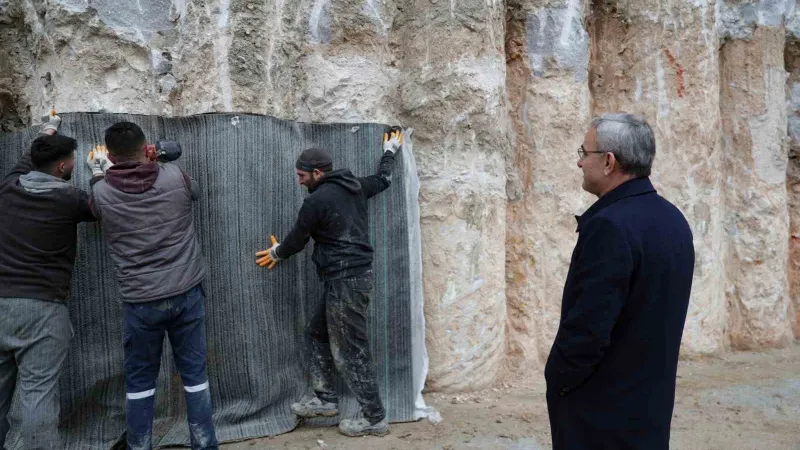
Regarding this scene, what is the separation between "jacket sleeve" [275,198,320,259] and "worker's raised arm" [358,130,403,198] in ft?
1.63

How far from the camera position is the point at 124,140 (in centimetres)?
380

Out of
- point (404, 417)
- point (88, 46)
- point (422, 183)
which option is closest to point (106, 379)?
point (404, 417)

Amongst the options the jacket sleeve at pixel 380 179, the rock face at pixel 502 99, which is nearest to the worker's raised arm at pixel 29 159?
the rock face at pixel 502 99

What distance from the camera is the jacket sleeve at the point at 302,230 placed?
4.48 m

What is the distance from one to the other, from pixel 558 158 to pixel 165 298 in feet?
12.5

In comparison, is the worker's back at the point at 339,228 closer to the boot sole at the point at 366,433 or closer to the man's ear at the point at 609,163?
the boot sole at the point at 366,433

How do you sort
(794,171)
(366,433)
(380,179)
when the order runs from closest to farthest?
1. (366,433)
2. (380,179)
3. (794,171)

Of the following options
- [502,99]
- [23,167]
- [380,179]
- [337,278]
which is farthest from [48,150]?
[502,99]

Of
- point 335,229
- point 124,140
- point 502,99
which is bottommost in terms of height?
point 335,229

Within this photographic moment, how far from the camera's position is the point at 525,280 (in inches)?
252

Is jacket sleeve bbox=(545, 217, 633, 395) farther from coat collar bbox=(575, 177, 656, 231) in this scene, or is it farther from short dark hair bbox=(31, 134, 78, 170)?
short dark hair bbox=(31, 134, 78, 170)

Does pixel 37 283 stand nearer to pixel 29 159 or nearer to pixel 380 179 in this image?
pixel 29 159

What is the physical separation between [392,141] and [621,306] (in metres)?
3.05

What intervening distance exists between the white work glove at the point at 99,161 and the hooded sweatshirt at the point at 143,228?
0.30 m
